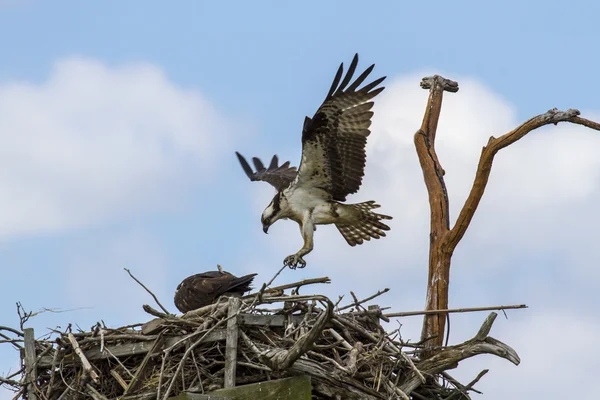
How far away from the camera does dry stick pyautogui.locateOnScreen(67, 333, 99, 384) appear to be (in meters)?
7.06

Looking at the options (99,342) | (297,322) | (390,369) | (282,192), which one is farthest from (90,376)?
(282,192)

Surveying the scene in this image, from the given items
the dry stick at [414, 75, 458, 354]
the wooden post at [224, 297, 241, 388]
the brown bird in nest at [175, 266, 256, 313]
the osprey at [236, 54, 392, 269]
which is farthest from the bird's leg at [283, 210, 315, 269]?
the wooden post at [224, 297, 241, 388]

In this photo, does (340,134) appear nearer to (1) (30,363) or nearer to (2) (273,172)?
(2) (273,172)

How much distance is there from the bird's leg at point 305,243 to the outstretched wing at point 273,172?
2.05 ft

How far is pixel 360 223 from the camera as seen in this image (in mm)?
9797

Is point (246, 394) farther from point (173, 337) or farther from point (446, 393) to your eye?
point (446, 393)

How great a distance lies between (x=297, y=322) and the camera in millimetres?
7074

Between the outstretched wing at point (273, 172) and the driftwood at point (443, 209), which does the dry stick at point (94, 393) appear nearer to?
the driftwood at point (443, 209)

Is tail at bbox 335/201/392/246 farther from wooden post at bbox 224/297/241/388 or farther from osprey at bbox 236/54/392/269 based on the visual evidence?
wooden post at bbox 224/297/241/388

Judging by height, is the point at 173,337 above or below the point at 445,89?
below

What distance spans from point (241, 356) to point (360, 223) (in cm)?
313

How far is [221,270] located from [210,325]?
1.59 m

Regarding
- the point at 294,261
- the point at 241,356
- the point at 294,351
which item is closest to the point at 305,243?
the point at 294,261

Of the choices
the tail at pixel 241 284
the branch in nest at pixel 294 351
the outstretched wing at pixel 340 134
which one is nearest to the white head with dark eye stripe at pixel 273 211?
the outstretched wing at pixel 340 134
